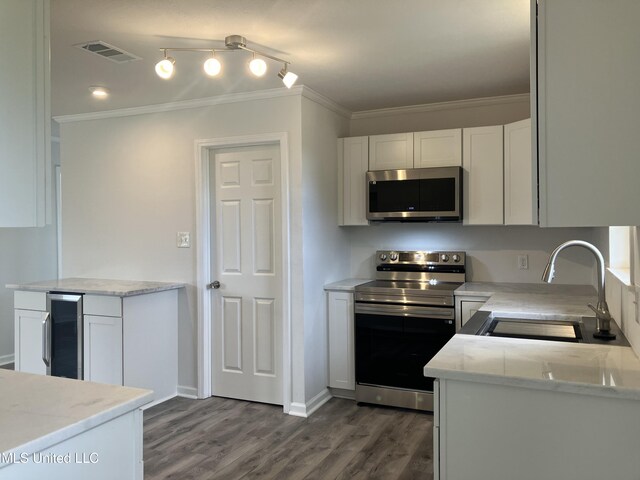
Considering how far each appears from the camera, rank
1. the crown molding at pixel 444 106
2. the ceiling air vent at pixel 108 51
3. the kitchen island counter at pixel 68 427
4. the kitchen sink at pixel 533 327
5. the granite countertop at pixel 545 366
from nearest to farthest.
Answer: the kitchen island counter at pixel 68 427 → the granite countertop at pixel 545 366 → the kitchen sink at pixel 533 327 → the ceiling air vent at pixel 108 51 → the crown molding at pixel 444 106

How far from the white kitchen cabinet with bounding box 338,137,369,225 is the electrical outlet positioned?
1.23m

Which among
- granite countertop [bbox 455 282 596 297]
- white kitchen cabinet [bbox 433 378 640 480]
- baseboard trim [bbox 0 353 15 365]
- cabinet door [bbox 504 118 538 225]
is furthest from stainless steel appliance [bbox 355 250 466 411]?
baseboard trim [bbox 0 353 15 365]

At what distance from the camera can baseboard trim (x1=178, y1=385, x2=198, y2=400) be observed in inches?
162

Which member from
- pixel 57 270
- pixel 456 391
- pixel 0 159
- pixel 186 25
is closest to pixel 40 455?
pixel 0 159

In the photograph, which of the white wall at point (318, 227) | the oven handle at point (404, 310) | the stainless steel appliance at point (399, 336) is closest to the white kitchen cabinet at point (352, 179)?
the white wall at point (318, 227)

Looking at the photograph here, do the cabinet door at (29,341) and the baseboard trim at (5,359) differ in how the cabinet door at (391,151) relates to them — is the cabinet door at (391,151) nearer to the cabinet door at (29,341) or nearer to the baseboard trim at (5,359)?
the cabinet door at (29,341)

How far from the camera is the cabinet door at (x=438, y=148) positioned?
394cm

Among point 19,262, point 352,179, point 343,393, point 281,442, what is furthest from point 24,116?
point 19,262

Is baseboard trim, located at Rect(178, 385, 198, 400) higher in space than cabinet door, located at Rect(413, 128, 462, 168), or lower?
lower

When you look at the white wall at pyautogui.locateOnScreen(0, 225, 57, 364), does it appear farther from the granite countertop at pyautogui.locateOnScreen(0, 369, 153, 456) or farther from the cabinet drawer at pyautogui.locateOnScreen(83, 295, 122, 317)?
the granite countertop at pyautogui.locateOnScreen(0, 369, 153, 456)

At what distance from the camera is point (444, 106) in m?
4.25

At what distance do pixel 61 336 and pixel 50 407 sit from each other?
288cm

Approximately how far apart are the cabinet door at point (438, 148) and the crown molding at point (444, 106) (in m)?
0.38

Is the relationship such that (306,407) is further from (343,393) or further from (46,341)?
(46,341)
